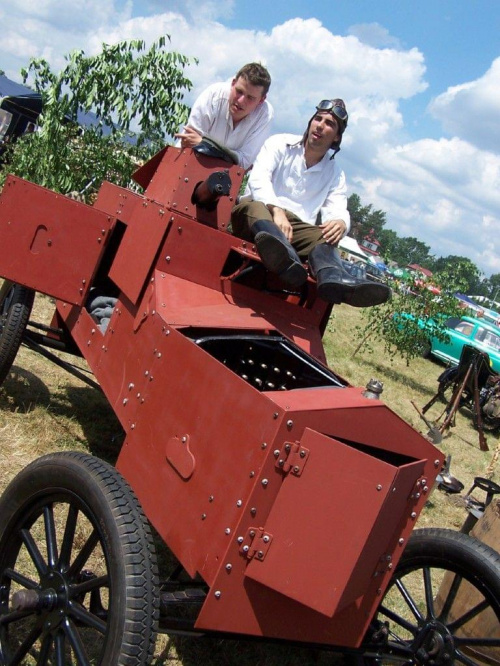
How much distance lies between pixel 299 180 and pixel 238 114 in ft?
1.78

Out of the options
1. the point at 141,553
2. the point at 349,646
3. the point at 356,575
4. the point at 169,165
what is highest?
the point at 169,165

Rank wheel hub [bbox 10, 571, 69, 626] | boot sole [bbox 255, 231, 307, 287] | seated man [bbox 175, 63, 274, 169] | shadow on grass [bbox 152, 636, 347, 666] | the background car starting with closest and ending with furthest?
wheel hub [bbox 10, 571, 69, 626] < shadow on grass [bbox 152, 636, 347, 666] < boot sole [bbox 255, 231, 307, 287] < seated man [bbox 175, 63, 274, 169] < the background car

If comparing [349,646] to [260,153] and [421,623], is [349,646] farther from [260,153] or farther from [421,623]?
[260,153]

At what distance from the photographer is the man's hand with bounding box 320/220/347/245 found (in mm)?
3750

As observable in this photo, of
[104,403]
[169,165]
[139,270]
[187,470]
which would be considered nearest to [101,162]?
[104,403]

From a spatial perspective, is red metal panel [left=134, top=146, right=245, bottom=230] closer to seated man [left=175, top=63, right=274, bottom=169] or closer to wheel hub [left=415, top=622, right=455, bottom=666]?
seated man [left=175, top=63, right=274, bottom=169]

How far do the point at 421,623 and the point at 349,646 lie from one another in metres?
0.54

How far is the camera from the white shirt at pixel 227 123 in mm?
4137

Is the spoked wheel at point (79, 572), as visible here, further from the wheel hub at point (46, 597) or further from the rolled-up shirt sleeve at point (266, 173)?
the rolled-up shirt sleeve at point (266, 173)

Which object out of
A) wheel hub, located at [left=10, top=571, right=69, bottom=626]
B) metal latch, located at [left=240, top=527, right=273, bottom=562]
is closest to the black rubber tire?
wheel hub, located at [left=10, top=571, right=69, bottom=626]

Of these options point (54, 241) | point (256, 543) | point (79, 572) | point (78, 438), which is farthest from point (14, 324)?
point (256, 543)

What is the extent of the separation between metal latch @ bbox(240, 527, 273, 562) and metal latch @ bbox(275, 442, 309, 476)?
0.19 metres

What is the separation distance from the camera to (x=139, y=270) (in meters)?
3.32

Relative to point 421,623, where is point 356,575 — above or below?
above
